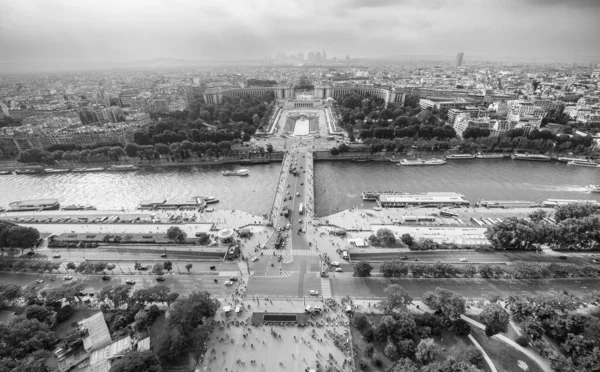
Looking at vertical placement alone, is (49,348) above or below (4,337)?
below

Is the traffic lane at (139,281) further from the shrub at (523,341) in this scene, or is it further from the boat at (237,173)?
the boat at (237,173)

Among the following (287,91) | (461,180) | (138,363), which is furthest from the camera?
(287,91)

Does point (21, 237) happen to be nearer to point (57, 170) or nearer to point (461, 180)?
point (57, 170)

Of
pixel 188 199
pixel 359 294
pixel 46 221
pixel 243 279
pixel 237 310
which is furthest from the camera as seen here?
pixel 188 199

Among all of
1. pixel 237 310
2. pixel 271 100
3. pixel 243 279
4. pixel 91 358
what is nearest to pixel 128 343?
pixel 91 358

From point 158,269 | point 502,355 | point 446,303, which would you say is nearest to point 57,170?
point 158,269

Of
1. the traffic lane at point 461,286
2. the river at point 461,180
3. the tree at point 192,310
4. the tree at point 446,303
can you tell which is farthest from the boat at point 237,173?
the tree at point 446,303

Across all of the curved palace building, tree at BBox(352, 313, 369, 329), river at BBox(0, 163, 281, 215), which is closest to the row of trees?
tree at BBox(352, 313, 369, 329)

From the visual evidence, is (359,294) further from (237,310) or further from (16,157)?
(16,157)
